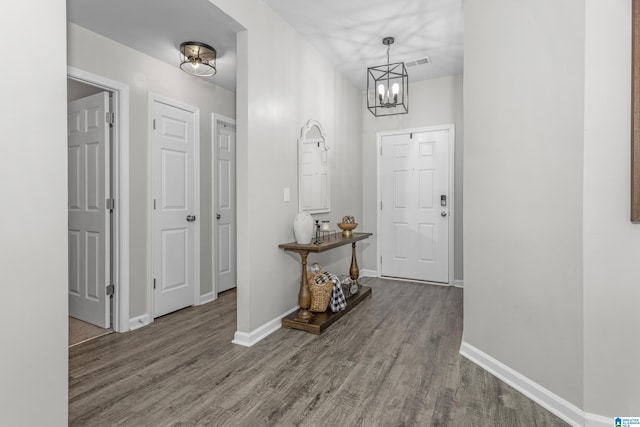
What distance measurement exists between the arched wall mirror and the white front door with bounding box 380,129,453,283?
119cm

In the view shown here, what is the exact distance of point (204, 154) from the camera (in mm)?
3742

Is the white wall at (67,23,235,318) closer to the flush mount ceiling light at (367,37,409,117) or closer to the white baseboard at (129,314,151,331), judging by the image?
→ the white baseboard at (129,314,151,331)

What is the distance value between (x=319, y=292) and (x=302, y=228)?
60 cm

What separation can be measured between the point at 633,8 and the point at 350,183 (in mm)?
3218

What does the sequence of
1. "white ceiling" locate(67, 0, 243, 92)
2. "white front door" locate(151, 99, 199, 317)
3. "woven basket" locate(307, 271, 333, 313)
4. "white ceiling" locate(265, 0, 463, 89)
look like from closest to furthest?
1. "white ceiling" locate(67, 0, 243, 92)
2. "white ceiling" locate(265, 0, 463, 89)
3. "woven basket" locate(307, 271, 333, 313)
4. "white front door" locate(151, 99, 199, 317)

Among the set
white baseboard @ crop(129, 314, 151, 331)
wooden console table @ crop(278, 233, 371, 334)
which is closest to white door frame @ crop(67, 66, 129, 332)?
white baseboard @ crop(129, 314, 151, 331)

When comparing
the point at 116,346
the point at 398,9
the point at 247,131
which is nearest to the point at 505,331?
the point at 247,131

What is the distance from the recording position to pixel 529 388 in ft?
Answer: 6.19

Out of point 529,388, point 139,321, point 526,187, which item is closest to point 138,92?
point 139,321

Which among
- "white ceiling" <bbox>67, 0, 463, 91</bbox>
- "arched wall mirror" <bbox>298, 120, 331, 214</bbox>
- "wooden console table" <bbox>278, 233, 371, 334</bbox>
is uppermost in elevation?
"white ceiling" <bbox>67, 0, 463, 91</bbox>

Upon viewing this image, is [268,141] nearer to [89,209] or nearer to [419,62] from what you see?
[89,209]

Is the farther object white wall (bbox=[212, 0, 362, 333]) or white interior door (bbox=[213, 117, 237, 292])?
white interior door (bbox=[213, 117, 237, 292])

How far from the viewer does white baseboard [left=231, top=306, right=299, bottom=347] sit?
258 cm

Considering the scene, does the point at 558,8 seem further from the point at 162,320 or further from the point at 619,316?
the point at 162,320
